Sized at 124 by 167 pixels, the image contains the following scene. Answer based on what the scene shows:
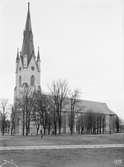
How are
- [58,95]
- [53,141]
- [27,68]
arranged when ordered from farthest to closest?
[27,68]
[58,95]
[53,141]

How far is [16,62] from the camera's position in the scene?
224ft

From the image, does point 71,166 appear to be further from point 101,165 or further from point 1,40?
point 1,40

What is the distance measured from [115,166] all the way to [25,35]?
5179cm

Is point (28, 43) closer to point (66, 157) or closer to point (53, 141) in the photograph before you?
point (53, 141)

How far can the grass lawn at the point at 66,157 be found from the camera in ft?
45.6

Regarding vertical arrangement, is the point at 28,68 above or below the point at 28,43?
below

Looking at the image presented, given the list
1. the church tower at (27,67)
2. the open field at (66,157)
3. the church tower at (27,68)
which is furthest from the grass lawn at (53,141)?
the church tower at (27,68)

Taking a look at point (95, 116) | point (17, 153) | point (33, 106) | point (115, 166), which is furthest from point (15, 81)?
point (115, 166)

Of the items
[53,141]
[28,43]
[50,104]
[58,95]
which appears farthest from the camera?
[28,43]

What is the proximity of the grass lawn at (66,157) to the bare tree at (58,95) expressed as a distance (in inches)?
817

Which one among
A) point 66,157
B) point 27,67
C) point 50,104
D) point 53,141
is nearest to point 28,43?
point 27,67

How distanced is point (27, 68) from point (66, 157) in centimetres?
5097

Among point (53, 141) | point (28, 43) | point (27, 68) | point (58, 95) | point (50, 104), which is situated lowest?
point (53, 141)

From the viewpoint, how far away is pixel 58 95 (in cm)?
3906
